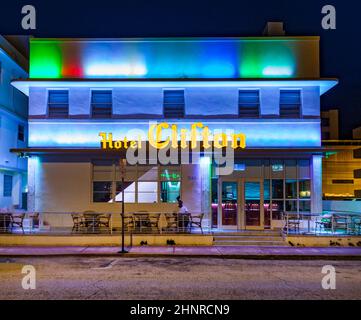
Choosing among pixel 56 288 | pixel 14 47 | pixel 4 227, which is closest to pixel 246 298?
pixel 56 288

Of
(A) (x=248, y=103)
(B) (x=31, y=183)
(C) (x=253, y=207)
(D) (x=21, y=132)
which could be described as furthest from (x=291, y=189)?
(D) (x=21, y=132)

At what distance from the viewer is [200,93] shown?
2161 cm

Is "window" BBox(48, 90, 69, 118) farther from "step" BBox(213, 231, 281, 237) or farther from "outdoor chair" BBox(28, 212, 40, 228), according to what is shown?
"step" BBox(213, 231, 281, 237)

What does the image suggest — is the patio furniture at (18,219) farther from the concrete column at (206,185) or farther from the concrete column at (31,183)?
the concrete column at (206,185)

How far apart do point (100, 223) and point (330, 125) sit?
58.9 m

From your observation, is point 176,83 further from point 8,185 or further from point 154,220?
point 8,185

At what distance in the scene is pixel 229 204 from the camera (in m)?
21.2

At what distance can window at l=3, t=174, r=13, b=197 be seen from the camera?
2811cm

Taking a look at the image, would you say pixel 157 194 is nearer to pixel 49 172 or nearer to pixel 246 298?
pixel 49 172

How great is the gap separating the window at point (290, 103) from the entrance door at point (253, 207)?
3.79 meters

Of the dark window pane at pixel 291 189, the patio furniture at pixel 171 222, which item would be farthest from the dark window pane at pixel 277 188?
the patio furniture at pixel 171 222

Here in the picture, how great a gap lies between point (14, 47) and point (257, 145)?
21.0 metres

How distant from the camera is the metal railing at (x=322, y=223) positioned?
755 inches

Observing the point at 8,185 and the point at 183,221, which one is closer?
the point at 183,221
